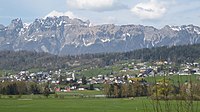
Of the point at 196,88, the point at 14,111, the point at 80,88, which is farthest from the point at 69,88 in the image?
the point at 196,88

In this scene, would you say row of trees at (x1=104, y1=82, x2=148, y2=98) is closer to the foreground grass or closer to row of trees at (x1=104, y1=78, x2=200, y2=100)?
the foreground grass

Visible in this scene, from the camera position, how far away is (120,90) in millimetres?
134250

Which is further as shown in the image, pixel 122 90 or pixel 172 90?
pixel 122 90

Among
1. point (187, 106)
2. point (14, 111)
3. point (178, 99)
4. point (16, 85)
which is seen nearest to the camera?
point (187, 106)

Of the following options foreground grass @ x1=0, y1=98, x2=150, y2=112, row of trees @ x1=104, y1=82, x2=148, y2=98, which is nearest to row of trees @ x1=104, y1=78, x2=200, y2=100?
foreground grass @ x1=0, y1=98, x2=150, y2=112

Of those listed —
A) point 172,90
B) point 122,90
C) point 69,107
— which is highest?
point 172,90

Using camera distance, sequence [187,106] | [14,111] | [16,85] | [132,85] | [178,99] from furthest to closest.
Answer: [16,85] < [132,85] < [14,111] < [178,99] < [187,106]

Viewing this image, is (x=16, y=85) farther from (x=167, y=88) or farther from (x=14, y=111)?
(x=167, y=88)

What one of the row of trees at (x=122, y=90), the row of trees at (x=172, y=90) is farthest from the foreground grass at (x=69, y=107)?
the row of trees at (x=172, y=90)

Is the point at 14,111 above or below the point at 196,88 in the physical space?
below

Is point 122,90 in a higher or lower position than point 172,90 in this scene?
lower

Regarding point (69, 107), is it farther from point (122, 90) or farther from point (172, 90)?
point (172, 90)

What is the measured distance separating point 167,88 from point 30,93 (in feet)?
465

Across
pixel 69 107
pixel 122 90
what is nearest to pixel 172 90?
pixel 69 107
